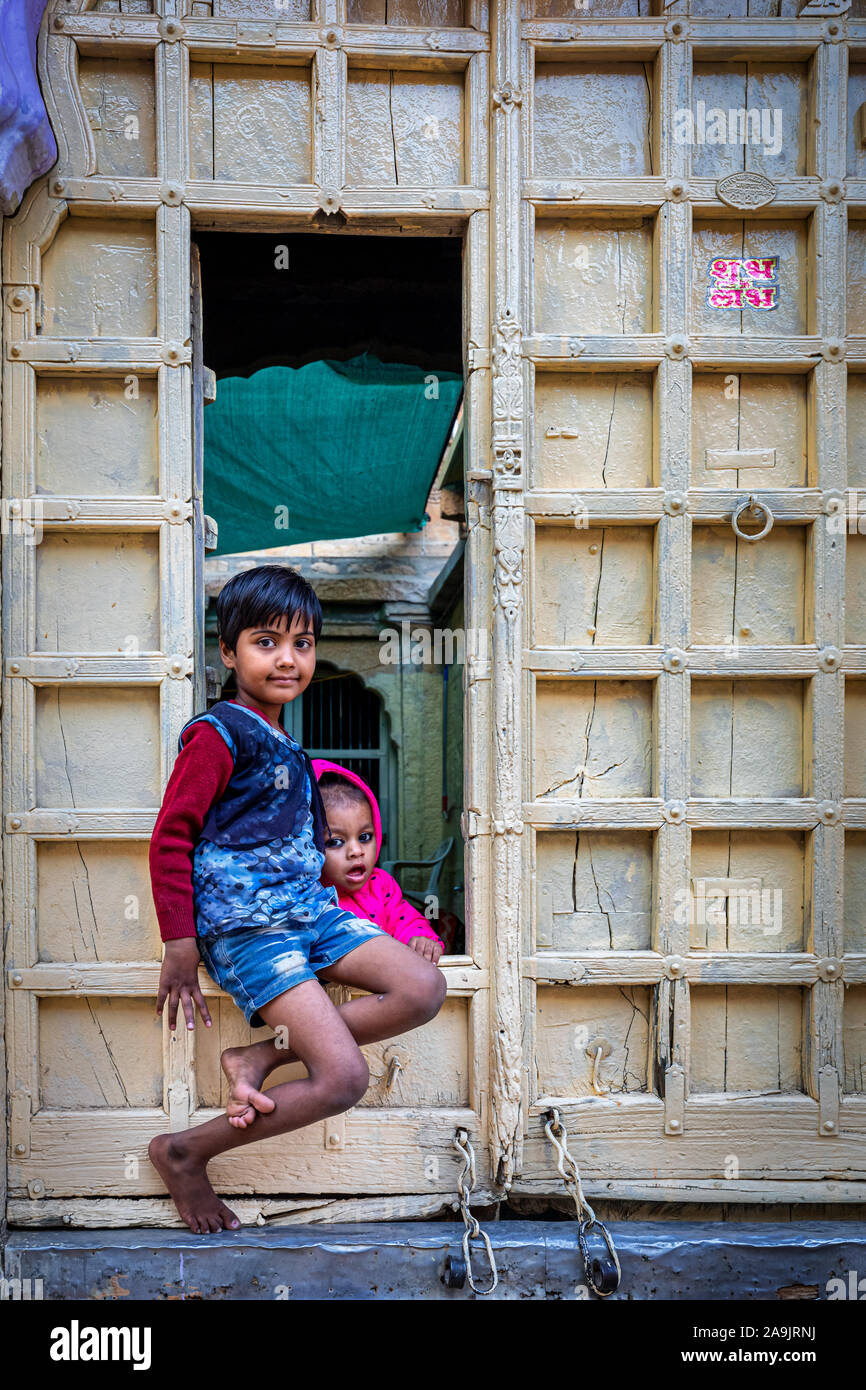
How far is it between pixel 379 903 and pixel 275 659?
1.02 meters

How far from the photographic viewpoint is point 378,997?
2.68 meters

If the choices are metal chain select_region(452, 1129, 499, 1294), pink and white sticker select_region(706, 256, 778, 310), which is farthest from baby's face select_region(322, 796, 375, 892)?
pink and white sticker select_region(706, 256, 778, 310)

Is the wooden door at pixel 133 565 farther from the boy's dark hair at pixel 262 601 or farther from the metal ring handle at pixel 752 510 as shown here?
the metal ring handle at pixel 752 510

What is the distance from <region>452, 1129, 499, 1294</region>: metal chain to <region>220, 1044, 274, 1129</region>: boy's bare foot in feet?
2.16

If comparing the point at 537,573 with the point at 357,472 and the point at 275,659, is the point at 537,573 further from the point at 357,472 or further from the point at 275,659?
the point at 357,472

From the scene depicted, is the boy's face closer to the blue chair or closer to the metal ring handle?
the metal ring handle

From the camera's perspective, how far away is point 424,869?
8938mm

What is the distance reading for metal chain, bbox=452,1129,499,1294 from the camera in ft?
8.90

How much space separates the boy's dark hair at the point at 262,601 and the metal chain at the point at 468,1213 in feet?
5.25

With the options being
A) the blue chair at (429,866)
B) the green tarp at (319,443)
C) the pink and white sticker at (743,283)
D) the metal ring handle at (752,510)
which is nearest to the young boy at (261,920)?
the metal ring handle at (752,510)

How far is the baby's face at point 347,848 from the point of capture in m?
3.22

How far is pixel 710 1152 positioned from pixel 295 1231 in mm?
1272

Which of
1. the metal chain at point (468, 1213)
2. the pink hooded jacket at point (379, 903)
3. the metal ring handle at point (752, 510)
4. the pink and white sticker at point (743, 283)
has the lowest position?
the metal chain at point (468, 1213)

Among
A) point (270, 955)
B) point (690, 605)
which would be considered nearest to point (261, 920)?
point (270, 955)
